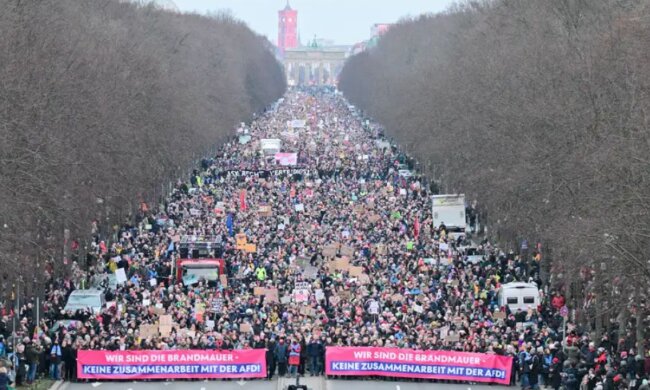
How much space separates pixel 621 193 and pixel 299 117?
137774mm

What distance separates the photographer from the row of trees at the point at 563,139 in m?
45.8

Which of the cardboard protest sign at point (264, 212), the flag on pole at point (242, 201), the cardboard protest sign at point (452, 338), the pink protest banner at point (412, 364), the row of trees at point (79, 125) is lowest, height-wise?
the pink protest banner at point (412, 364)

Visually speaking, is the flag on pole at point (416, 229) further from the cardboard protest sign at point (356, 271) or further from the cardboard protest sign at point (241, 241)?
the cardboard protest sign at point (356, 271)

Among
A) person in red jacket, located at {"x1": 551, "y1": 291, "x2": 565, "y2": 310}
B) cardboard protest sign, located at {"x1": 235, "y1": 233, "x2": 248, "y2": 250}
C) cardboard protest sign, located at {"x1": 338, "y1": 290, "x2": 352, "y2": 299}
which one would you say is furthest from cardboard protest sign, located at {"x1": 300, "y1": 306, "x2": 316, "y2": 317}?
cardboard protest sign, located at {"x1": 235, "y1": 233, "x2": 248, "y2": 250}

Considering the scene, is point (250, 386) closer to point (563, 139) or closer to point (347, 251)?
point (563, 139)

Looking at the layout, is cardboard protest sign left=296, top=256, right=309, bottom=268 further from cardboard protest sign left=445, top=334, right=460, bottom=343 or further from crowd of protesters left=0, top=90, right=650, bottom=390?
cardboard protest sign left=445, top=334, right=460, bottom=343

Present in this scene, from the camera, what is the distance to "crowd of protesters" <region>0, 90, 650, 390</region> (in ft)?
146

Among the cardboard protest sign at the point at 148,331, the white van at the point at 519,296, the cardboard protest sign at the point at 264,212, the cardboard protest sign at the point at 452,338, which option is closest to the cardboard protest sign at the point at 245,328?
the cardboard protest sign at the point at 148,331

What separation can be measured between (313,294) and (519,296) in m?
6.00

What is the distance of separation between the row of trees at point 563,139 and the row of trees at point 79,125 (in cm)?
1342

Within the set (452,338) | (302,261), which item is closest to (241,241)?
(302,261)

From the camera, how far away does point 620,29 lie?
63656 millimetres

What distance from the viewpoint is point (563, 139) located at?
5966 cm

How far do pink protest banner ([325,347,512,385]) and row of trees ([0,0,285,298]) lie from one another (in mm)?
8289
